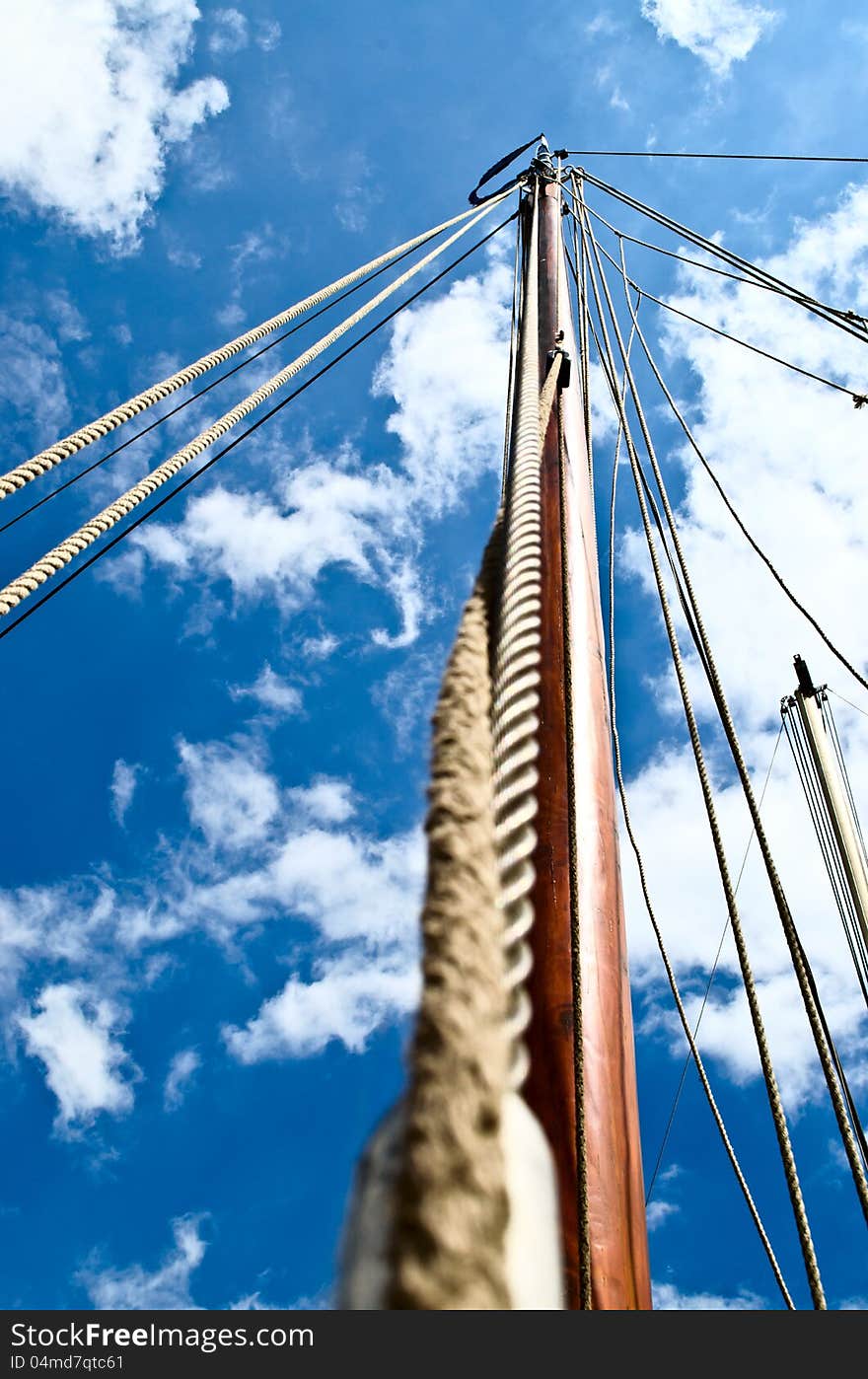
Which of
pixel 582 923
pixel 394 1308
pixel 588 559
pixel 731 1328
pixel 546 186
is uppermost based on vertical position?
pixel 546 186

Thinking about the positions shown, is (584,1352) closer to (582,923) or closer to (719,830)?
(582,923)

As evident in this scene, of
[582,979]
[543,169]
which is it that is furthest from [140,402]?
[543,169]

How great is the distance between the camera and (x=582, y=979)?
183 centimetres

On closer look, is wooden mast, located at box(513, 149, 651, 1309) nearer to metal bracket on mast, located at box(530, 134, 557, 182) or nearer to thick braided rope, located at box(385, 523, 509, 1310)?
thick braided rope, located at box(385, 523, 509, 1310)

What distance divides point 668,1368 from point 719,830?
131 cm

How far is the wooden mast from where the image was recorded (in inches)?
61.1

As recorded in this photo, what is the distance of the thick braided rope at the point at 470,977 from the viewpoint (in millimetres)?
490

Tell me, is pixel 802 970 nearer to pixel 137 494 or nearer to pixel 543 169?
pixel 137 494

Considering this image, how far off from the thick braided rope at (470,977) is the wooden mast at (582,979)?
32.7 inches

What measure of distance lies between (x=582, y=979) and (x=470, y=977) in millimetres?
1348

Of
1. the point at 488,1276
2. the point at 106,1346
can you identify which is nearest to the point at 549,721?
the point at 488,1276

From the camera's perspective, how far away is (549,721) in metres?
2.10

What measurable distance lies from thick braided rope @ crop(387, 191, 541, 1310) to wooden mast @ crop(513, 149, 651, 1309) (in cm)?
83

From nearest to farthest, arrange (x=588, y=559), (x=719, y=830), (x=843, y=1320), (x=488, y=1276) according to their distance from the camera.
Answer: (x=488, y=1276), (x=719, y=830), (x=843, y=1320), (x=588, y=559)
